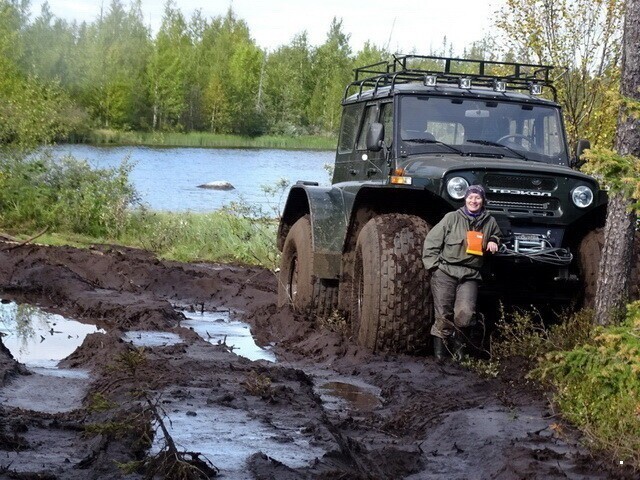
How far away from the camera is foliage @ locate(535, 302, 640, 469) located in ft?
21.7

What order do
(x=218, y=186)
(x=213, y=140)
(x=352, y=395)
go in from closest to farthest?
1. (x=352, y=395)
2. (x=218, y=186)
3. (x=213, y=140)

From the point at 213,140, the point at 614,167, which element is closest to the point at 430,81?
the point at 614,167

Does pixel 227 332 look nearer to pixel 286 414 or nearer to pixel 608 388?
pixel 286 414

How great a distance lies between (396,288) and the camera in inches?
373

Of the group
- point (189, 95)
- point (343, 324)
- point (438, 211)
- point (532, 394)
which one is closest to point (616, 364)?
point (532, 394)

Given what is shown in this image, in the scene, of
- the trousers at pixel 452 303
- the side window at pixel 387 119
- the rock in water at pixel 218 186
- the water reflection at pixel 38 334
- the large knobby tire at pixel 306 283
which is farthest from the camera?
the rock in water at pixel 218 186

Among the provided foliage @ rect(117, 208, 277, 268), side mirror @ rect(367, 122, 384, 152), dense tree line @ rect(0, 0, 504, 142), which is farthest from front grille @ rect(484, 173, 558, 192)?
dense tree line @ rect(0, 0, 504, 142)

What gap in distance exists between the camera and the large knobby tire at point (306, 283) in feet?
37.7

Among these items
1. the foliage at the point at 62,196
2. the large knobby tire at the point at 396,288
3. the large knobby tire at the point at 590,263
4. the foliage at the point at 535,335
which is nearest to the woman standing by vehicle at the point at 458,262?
the large knobby tire at the point at 396,288

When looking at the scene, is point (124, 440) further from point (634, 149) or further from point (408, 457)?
point (634, 149)

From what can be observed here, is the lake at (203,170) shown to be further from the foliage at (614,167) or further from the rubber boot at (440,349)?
the foliage at (614,167)

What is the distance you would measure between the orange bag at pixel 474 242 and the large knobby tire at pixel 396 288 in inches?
21.3

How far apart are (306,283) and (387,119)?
1836 mm

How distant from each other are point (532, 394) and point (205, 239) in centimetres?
1275
